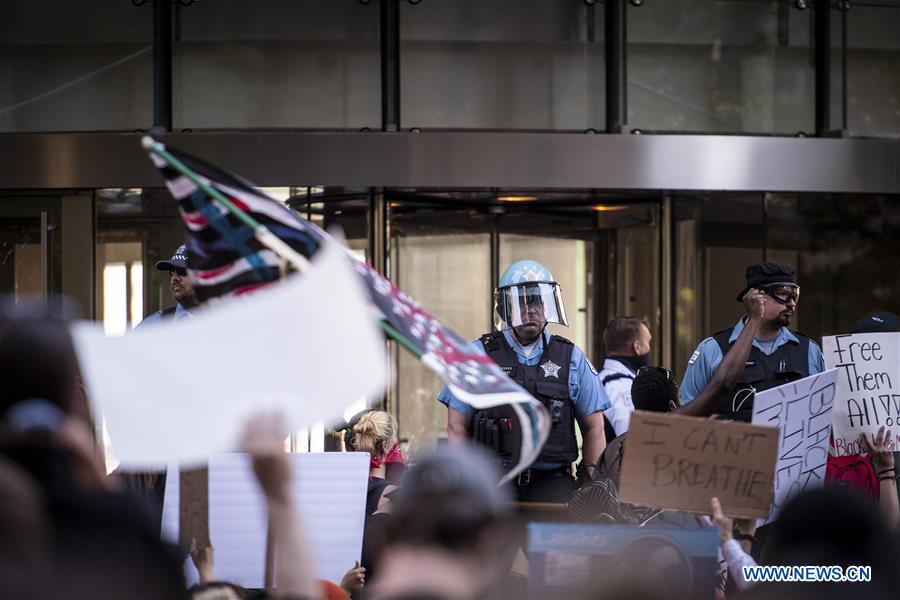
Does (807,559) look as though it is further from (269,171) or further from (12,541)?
(269,171)

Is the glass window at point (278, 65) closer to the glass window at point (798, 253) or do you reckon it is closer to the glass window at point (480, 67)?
the glass window at point (480, 67)

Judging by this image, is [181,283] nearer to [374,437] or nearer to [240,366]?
[374,437]

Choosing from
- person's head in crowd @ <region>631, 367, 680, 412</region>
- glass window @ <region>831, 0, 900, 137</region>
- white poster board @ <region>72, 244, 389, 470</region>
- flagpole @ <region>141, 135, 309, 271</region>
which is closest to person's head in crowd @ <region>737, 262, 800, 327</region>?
person's head in crowd @ <region>631, 367, 680, 412</region>

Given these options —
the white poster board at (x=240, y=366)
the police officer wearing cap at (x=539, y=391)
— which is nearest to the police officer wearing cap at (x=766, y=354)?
the police officer wearing cap at (x=539, y=391)

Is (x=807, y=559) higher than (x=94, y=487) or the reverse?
the reverse

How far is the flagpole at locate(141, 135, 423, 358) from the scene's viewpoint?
3.57 meters

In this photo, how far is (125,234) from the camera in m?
10.5

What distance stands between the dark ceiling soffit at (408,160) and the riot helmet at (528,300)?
3245 mm

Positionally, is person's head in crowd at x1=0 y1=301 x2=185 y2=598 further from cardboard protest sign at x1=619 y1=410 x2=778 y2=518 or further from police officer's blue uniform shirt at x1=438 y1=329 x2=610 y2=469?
police officer's blue uniform shirt at x1=438 y1=329 x2=610 y2=469

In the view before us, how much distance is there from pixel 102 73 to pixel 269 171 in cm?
176

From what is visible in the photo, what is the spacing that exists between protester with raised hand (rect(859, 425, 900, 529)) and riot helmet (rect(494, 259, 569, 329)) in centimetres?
183

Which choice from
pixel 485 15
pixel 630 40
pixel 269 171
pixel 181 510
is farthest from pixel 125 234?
pixel 181 510

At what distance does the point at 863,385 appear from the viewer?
5773 mm

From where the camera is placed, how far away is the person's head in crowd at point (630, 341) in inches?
318
